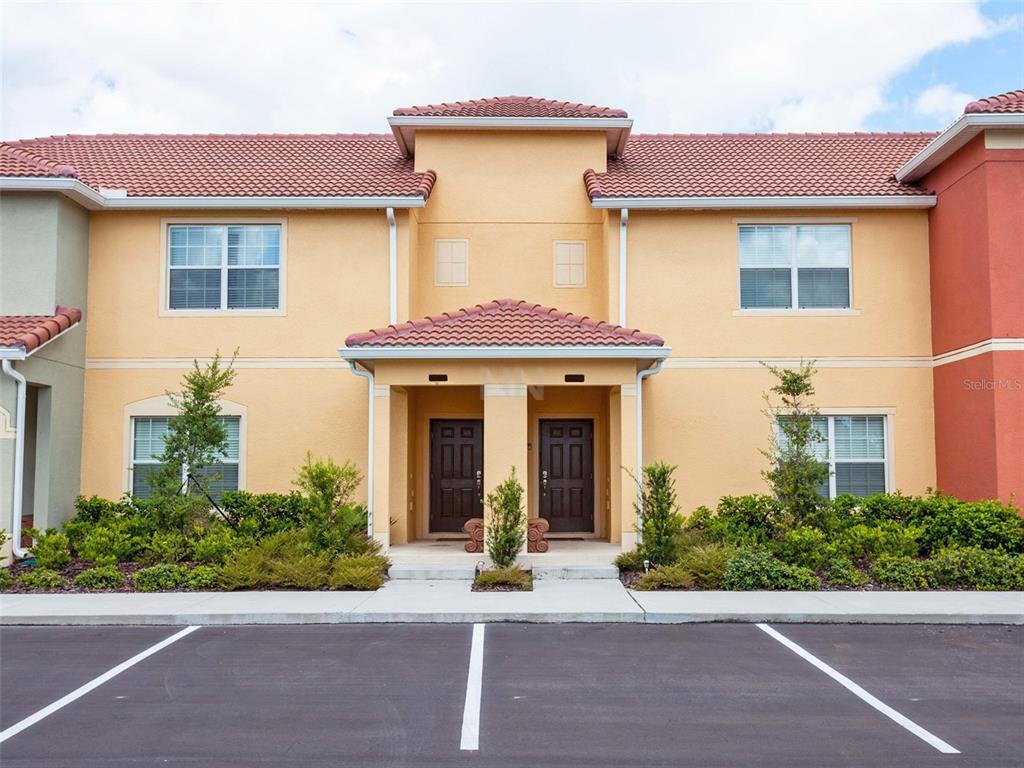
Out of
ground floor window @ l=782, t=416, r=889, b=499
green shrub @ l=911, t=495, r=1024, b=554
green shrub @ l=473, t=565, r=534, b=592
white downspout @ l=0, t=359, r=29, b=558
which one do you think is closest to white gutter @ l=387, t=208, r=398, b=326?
green shrub @ l=473, t=565, r=534, b=592

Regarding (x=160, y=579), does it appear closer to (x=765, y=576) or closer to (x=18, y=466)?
(x=18, y=466)

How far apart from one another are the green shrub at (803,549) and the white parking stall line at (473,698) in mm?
5095

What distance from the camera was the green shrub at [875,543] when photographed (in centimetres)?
1241

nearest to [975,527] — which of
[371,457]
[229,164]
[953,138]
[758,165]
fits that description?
[953,138]

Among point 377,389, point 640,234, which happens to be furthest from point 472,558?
point 640,234

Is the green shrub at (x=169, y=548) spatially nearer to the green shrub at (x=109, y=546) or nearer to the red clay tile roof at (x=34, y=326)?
the green shrub at (x=109, y=546)

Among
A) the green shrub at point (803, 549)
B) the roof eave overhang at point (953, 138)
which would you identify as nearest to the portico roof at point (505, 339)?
the green shrub at point (803, 549)

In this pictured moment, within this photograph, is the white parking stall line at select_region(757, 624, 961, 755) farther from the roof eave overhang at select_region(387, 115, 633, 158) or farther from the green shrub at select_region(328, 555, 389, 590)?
the roof eave overhang at select_region(387, 115, 633, 158)

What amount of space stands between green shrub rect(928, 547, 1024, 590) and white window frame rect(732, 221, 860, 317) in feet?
16.9

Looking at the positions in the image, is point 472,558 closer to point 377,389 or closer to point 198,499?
point 377,389

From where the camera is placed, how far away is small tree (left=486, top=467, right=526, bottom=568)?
12625mm

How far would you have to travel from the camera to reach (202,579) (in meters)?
11.7

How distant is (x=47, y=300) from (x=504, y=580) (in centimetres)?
901

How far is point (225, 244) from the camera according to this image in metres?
15.7
